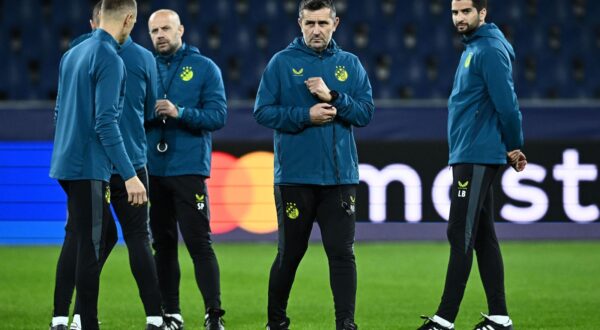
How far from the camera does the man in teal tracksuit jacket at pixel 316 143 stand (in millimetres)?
5637

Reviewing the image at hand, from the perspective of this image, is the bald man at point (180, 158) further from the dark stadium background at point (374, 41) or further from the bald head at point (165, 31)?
the dark stadium background at point (374, 41)

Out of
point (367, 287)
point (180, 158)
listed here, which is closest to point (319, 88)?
point (180, 158)

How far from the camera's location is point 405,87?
14.8m

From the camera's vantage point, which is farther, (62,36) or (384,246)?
(62,36)

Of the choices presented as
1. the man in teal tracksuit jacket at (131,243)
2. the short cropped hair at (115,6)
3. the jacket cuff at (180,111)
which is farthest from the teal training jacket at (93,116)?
the jacket cuff at (180,111)

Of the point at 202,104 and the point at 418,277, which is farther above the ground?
the point at 202,104

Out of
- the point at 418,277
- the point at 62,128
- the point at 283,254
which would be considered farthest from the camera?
the point at 418,277

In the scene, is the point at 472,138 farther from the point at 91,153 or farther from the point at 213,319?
the point at 91,153

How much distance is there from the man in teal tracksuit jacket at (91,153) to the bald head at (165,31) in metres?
1.14

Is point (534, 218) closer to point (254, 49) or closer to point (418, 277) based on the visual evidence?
point (418, 277)

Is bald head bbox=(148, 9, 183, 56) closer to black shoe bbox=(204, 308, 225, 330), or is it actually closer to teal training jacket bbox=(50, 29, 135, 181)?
teal training jacket bbox=(50, 29, 135, 181)

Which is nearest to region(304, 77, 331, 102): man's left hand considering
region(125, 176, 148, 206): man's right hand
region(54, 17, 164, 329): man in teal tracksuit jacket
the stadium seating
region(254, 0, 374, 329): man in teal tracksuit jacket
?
region(254, 0, 374, 329): man in teal tracksuit jacket

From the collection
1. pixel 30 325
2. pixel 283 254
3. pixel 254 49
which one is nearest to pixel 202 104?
pixel 283 254

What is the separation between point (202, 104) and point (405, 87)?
27.9ft
